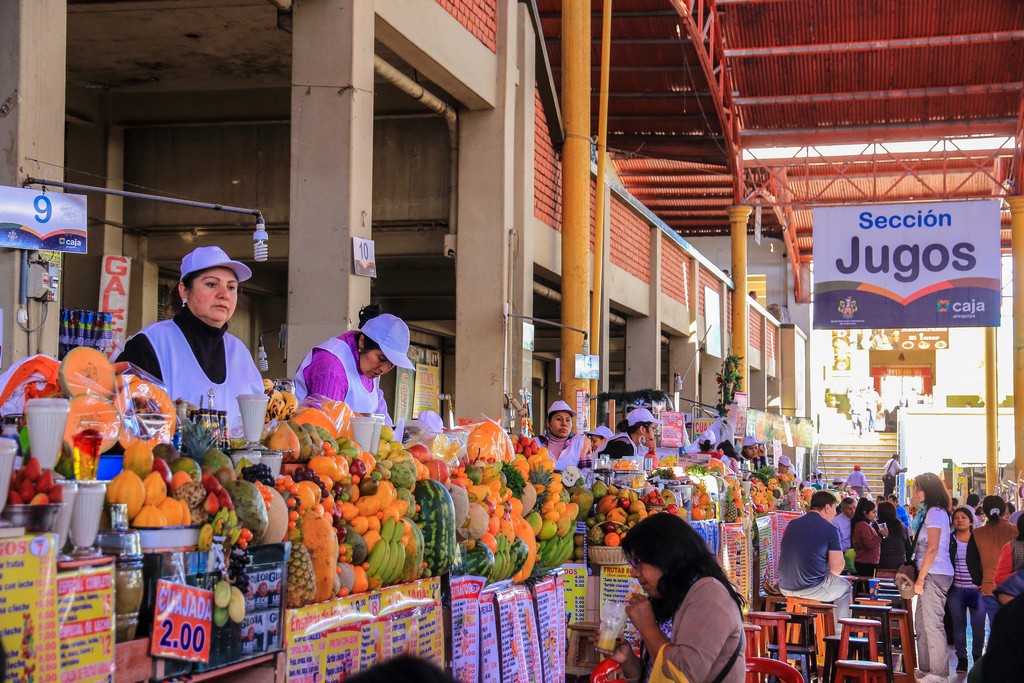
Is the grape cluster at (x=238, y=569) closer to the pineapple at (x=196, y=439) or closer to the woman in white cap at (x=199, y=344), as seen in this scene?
the pineapple at (x=196, y=439)

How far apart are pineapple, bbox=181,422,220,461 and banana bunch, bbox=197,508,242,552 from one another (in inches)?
14.1

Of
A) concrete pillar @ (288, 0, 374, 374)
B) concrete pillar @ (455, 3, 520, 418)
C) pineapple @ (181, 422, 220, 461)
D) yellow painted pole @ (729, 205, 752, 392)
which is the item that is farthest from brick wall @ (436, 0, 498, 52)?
yellow painted pole @ (729, 205, 752, 392)

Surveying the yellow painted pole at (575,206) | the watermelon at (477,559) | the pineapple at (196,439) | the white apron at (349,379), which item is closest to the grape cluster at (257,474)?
the pineapple at (196,439)

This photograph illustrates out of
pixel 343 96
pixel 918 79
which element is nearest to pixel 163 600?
pixel 343 96

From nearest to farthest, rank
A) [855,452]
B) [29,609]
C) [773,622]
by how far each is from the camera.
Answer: [29,609]
[773,622]
[855,452]

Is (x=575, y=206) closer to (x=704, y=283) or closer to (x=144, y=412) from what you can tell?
(x=144, y=412)

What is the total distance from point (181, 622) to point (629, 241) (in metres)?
15.3

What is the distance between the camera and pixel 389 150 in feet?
38.7

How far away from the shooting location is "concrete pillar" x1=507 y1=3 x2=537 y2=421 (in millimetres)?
11477

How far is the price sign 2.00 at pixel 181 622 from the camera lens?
255 centimetres

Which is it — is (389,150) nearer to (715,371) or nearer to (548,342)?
(548,342)

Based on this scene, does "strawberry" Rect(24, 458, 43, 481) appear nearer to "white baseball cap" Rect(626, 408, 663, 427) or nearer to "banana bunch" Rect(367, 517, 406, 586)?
"banana bunch" Rect(367, 517, 406, 586)

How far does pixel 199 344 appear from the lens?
3984 millimetres

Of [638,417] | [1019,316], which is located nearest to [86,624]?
[638,417]
